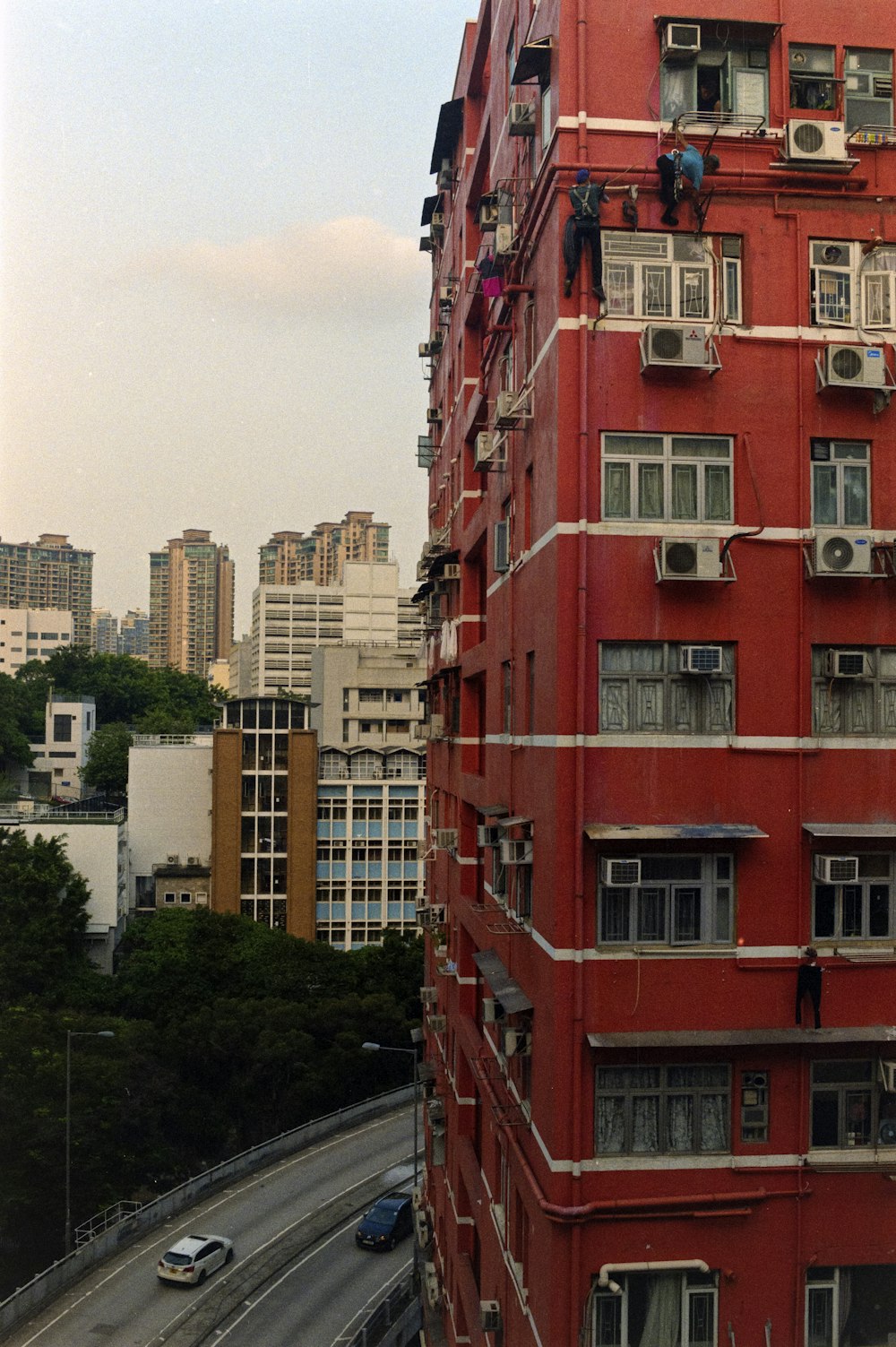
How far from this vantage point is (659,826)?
30.5 ft

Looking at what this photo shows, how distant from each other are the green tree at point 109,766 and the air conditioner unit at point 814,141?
60322 millimetres

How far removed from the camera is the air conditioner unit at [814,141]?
9547mm

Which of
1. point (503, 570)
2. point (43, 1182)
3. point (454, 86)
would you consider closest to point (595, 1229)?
point (503, 570)

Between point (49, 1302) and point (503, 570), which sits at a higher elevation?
point (503, 570)

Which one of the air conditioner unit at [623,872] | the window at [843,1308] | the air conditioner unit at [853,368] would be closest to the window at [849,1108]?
the window at [843,1308]

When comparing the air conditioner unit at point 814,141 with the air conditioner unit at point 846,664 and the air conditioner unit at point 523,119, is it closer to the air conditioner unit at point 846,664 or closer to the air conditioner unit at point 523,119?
the air conditioner unit at point 523,119

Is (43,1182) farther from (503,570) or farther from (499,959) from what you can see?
(503,570)

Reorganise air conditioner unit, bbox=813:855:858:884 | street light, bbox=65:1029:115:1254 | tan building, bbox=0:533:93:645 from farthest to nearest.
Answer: tan building, bbox=0:533:93:645, street light, bbox=65:1029:115:1254, air conditioner unit, bbox=813:855:858:884

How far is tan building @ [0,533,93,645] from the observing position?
110562mm

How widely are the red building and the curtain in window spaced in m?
0.02

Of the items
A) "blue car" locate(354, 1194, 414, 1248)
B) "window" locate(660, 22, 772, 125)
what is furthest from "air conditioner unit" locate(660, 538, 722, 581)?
"blue car" locate(354, 1194, 414, 1248)

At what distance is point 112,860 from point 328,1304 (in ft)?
79.8

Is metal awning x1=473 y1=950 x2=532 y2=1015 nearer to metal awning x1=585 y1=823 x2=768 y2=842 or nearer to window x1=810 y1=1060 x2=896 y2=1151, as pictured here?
metal awning x1=585 y1=823 x2=768 y2=842

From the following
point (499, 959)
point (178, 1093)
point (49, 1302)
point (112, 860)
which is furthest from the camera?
point (112, 860)
